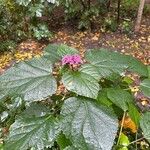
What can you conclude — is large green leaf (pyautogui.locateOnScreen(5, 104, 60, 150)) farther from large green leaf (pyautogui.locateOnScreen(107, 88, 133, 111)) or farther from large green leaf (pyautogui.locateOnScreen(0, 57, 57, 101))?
large green leaf (pyautogui.locateOnScreen(107, 88, 133, 111))

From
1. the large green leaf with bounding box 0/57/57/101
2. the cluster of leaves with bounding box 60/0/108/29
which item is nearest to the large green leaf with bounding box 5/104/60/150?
the large green leaf with bounding box 0/57/57/101

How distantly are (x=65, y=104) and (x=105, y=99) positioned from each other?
199 millimetres

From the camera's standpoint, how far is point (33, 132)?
1490 mm

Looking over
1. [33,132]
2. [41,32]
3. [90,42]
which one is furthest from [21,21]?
[33,132]

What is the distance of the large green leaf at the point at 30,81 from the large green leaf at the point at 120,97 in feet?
0.81

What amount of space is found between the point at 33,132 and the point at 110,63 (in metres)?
0.44

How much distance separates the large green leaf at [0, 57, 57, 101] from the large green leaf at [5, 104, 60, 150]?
0.15 meters

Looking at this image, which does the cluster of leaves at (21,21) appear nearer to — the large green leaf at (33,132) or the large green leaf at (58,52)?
the large green leaf at (58,52)

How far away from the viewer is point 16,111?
1.95 metres

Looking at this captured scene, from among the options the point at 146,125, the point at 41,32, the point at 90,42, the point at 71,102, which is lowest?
the point at 90,42

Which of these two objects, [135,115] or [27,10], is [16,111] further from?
[27,10]

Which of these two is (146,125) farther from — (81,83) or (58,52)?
(58,52)

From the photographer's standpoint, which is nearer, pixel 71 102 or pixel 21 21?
pixel 71 102

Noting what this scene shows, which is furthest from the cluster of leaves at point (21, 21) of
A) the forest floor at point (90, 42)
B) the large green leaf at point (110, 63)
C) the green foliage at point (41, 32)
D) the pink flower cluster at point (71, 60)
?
the pink flower cluster at point (71, 60)
